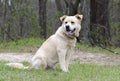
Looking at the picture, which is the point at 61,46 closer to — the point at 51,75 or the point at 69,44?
the point at 69,44

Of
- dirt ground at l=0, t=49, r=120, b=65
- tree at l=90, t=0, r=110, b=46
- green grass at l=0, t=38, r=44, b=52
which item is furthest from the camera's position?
tree at l=90, t=0, r=110, b=46

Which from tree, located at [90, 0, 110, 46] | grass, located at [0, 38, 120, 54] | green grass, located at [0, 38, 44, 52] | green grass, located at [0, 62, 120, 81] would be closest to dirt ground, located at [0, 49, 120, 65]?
grass, located at [0, 38, 120, 54]

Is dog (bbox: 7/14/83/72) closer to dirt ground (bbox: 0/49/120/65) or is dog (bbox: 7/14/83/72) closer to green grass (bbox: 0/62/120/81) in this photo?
green grass (bbox: 0/62/120/81)

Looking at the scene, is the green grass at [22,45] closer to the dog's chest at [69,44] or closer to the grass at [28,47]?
the grass at [28,47]

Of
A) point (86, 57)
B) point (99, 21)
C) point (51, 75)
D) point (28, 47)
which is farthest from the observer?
point (99, 21)

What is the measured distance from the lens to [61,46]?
905cm

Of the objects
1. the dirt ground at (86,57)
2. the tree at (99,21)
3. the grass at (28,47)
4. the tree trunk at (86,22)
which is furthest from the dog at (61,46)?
the tree at (99,21)

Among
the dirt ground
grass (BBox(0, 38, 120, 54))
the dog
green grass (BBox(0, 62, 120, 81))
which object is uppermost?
the dog

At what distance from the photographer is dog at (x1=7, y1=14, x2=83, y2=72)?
9031 millimetres

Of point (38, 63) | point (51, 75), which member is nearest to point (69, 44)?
point (38, 63)

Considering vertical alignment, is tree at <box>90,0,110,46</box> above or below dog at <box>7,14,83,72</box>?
below

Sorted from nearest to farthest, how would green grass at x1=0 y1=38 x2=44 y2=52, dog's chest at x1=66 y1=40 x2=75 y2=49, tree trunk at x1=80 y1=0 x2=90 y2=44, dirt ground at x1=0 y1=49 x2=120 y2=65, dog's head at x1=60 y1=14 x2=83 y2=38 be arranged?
dog's head at x1=60 y1=14 x2=83 y2=38 < dog's chest at x1=66 y1=40 x2=75 y2=49 < dirt ground at x1=0 y1=49 x2=120 y2=65 < green grass at x1=0 y1=38 x2=44 y2=52 < tree trunk at x1=80 y1=0 x2=90 y2=44

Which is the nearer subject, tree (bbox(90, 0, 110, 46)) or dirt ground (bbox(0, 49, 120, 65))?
→ dirt ground (bbox(0, 49, 120, 65))

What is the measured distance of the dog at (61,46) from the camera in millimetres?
9031
